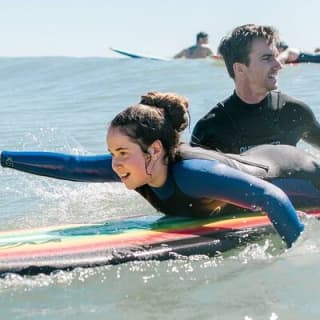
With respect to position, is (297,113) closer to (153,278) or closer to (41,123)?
(153,278)

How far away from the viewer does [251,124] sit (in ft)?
15.5

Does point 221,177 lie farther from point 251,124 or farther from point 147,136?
point 251,124

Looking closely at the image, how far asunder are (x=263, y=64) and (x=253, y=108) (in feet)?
0.85

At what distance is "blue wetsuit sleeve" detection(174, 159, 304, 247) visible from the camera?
375 cm

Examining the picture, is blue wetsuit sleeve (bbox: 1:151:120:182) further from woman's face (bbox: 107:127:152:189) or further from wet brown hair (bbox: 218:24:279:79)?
wet brown hair (bbox: 218:24:279:79)

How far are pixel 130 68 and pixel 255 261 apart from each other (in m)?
17.2

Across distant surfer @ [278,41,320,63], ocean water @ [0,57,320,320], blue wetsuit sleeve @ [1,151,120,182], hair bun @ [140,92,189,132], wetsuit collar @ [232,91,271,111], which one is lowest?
ocean water @ [0,57,320,320]

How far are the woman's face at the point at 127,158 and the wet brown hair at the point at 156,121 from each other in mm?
25

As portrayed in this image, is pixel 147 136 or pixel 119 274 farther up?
pixel 147 136

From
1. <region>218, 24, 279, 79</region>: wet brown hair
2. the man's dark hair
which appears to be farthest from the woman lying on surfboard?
the man's dark hair

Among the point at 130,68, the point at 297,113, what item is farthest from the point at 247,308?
the point at 130,68

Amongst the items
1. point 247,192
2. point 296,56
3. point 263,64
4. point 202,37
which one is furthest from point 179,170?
point 202,37

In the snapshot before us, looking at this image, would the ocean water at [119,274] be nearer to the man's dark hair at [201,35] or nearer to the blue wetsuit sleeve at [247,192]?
the blue wetsuit sleeve at [247,192]

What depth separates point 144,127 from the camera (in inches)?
149
